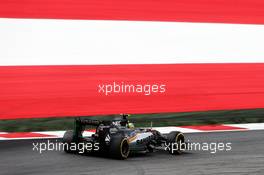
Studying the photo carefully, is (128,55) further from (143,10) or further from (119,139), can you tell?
(119,139)

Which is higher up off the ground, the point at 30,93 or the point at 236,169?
the point at 30,93

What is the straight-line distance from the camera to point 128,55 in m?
11.7

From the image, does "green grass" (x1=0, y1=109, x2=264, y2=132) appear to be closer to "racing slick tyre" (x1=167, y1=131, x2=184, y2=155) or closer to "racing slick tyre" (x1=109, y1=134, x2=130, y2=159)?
"racing slick tyre" (x1=167, y1=131, x2=184, y2=155)

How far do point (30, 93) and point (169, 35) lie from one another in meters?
2.92

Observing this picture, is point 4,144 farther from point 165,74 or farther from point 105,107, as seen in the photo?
point 165,74

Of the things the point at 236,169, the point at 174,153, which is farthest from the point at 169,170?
the point at 174,153

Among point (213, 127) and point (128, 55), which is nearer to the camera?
point (213, 127)

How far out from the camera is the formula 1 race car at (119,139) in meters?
8.53

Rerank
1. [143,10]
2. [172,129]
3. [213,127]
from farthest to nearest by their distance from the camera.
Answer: [143,10] < [213,127] < [172,129]

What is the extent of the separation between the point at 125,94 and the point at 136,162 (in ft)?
11.7

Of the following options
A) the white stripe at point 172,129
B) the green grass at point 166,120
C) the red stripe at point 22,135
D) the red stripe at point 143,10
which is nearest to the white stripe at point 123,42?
the red stripe at point 143,10

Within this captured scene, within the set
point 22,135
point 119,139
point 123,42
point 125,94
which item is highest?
point 123,42

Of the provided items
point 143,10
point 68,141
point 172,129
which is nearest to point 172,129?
point 172,129

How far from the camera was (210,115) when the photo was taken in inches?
492
